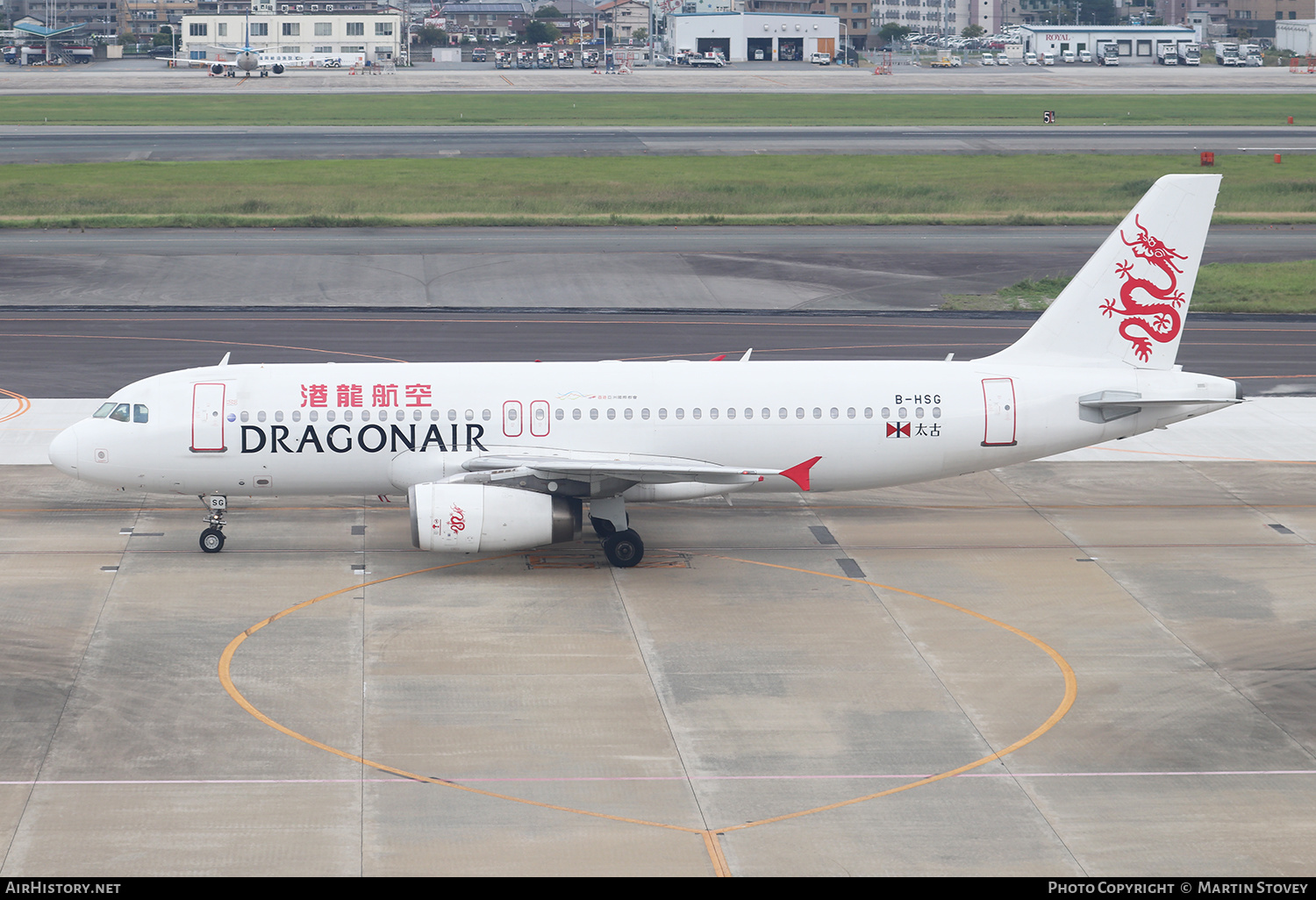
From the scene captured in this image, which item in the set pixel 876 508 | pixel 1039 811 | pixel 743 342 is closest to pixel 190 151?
pixel 743 342

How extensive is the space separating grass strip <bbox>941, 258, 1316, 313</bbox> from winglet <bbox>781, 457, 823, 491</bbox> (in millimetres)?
32158

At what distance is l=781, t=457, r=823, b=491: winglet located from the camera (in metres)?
35.5

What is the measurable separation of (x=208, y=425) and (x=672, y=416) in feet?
37.2

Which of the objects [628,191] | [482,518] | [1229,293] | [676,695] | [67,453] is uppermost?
[628,191]

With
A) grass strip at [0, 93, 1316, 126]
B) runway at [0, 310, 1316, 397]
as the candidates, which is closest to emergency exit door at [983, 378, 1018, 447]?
runway at [0, 310, 1316, 397]

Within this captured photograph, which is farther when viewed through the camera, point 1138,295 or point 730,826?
point 1138,295

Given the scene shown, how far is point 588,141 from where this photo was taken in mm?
120875

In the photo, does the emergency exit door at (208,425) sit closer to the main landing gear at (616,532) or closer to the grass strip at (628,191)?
the main landing gear at (616,532)

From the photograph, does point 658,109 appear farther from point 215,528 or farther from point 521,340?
point 215,528

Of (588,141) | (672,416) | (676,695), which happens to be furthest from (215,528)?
(588,141)

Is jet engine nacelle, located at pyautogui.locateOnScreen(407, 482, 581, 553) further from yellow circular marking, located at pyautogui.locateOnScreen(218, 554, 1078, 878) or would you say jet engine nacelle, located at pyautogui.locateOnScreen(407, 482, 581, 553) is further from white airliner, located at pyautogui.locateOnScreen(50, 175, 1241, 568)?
yellow circular marking, located at pyautogui.locateOnScreen(218, 554, 1078, 878)

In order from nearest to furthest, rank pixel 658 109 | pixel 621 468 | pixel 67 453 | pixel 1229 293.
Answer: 1. pixel 621 468
2. pixel 67 453
3. pixel 1229 293
4. pixel 658 109

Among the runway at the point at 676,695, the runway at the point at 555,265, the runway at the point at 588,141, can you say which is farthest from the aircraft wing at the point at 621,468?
the runway at the point at 588,141
